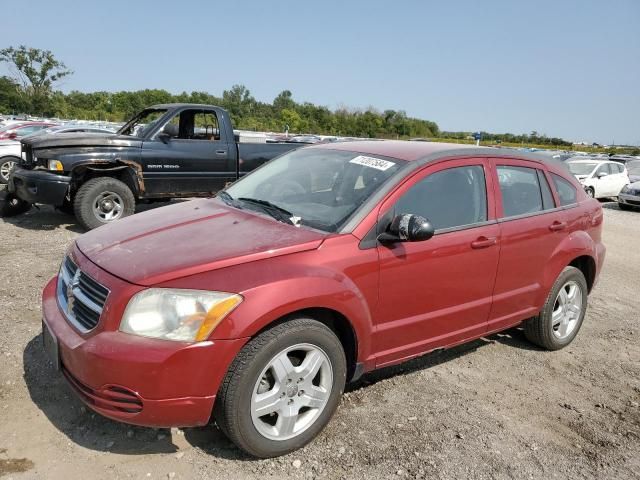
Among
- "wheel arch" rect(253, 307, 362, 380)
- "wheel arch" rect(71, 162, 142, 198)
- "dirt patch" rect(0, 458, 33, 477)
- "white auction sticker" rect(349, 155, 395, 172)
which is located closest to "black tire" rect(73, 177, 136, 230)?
"wheel arch" rect(71, 162, 142, 198)

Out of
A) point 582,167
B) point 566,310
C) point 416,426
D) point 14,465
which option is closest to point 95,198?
point 14,465

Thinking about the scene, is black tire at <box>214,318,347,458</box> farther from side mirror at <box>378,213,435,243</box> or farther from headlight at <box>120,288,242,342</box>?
side mirror at <box>378,213,435,243</box>

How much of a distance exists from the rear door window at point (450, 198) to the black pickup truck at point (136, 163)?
5588 mm

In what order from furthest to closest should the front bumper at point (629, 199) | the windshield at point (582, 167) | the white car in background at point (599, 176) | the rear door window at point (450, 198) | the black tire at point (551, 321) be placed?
the windshield at point (582, 167)
the white car in background at point (599, 176)
the front bumper at point (629, 199)
the black tire at point (551, 321)
the rear door window at point (450, 198)

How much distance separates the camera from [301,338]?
2.71 m

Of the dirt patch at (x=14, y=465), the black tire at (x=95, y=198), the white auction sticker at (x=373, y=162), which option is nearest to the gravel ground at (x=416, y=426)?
the dirt patch at (x=14, y=465)

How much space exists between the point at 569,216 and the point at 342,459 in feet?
9.13

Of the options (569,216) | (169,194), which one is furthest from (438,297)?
(169,194)

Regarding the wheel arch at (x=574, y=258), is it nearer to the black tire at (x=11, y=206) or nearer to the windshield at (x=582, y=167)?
the black tire at (x=11, y=206)

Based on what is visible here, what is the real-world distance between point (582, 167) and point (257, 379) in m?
17.7

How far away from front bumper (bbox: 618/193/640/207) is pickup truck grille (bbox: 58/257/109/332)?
55.8ft

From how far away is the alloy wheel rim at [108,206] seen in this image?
7.59 metres

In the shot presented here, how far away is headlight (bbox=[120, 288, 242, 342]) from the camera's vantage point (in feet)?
8.05

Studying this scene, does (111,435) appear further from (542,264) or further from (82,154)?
(82,154)
